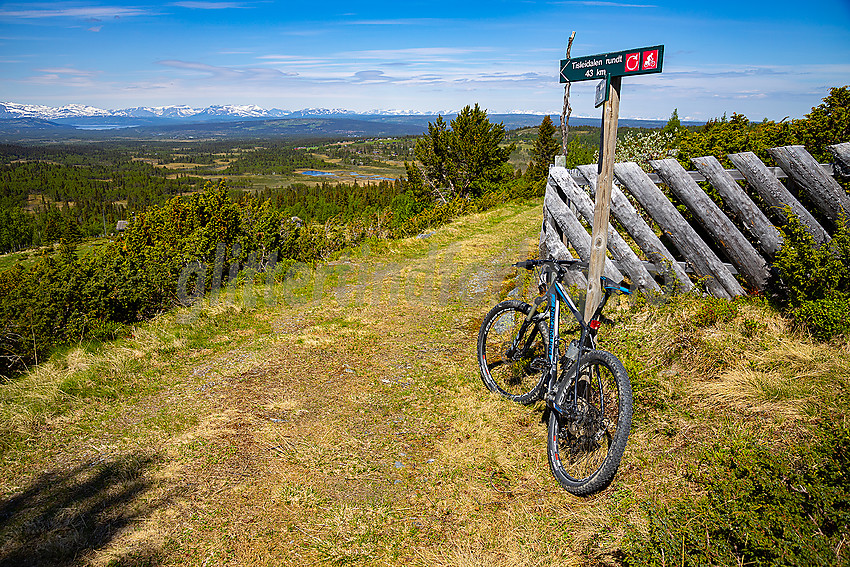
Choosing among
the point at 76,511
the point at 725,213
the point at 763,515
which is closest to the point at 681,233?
the point at 725,213

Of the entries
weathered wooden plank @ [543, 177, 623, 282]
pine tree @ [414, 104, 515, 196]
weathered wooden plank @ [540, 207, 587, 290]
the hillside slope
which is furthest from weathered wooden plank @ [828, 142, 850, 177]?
pine tree @ [414, 104, 515, 196]

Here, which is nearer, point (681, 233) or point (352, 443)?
point (352, 443)

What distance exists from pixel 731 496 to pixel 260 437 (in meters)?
3.92

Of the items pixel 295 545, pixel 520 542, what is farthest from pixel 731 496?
pixel 295 545

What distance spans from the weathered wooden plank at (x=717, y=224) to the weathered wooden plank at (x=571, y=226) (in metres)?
1.13

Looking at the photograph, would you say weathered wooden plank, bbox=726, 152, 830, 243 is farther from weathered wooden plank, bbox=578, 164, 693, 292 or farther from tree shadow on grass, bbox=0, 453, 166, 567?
tree shadow on grass, bbox=0, 453, 166, 567

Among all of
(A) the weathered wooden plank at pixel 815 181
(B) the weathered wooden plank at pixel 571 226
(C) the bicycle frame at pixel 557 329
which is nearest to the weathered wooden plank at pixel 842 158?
(A) the weathered wooden plank at pixel 815 181

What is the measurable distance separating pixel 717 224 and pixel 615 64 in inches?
106

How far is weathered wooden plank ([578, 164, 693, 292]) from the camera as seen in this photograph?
5547 millimetres

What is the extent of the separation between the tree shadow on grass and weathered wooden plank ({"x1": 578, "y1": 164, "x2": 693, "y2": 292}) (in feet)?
18.4

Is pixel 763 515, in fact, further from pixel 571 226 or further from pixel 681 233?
pixel 571 226

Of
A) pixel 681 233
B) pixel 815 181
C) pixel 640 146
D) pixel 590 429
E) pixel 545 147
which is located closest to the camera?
pixel 590 429

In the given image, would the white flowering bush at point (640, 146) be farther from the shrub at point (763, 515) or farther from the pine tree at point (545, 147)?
the pine tree at point (545, 147)

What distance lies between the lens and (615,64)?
3779mm
